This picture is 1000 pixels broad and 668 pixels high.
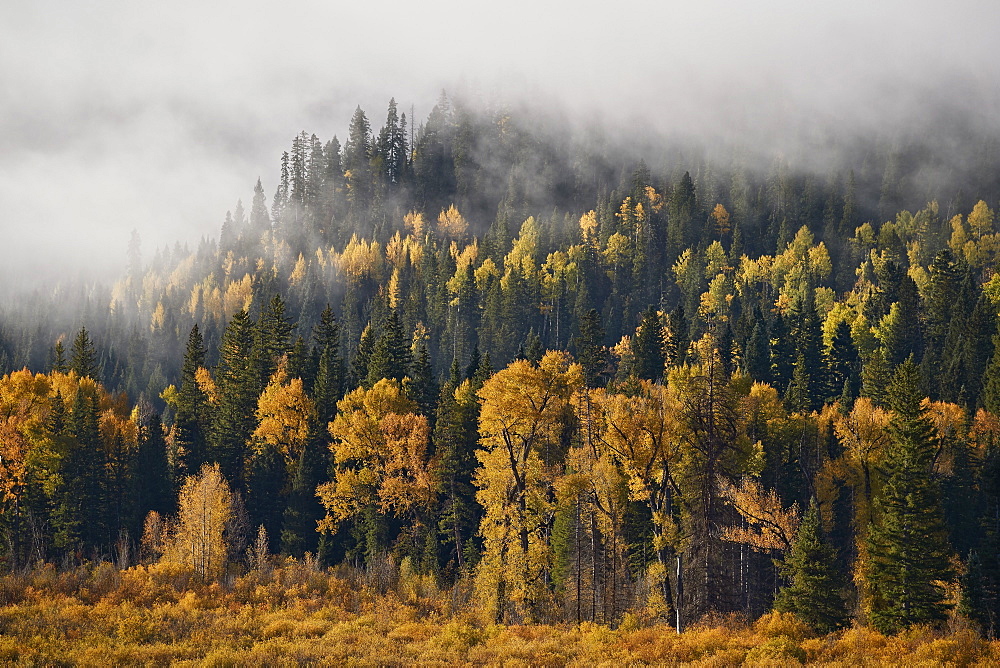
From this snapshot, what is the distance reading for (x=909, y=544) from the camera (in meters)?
39.1

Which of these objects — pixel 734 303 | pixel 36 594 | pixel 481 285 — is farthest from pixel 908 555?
pixel 481 285

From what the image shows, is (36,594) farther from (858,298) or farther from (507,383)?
(858,298)

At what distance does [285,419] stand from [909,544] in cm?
4866

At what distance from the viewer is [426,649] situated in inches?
1129

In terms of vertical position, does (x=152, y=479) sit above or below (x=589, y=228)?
below

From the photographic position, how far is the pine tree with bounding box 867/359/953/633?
38.0 m

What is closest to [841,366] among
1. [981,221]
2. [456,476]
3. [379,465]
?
[456,476]

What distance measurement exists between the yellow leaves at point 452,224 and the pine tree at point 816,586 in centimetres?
15118

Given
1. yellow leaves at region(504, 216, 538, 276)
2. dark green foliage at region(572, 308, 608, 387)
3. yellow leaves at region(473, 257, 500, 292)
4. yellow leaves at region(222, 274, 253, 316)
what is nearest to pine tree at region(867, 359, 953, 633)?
dark green foliage at region(572, 308, 608, 387)

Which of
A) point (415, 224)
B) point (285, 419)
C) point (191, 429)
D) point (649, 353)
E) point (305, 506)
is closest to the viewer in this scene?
Result: point (305, 506)

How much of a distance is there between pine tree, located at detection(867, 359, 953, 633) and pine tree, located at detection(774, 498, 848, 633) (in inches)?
106

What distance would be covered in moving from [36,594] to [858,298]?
117 m

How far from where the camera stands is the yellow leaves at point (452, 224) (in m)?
183

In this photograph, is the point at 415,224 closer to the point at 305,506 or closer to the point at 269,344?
the point at 269,344
